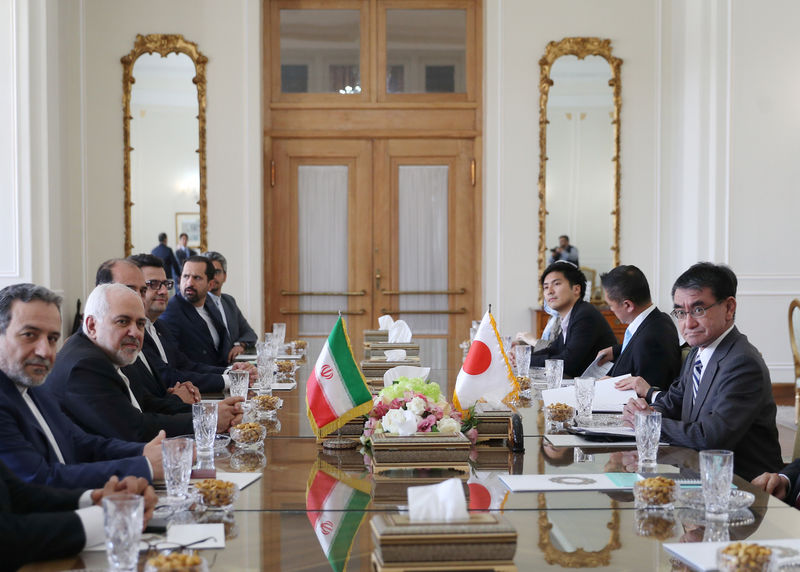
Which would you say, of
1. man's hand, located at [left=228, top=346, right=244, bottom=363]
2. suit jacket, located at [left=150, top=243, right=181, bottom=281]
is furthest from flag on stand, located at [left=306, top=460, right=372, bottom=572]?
suit jacket, located at [left=150, top=243, right=181, bottom=281]

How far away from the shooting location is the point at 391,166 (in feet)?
29.3

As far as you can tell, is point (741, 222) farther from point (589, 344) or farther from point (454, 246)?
point (589, 344)

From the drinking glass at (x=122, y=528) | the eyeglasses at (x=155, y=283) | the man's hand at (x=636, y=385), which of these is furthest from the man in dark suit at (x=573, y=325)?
the drinking glass at (x=122, y=528)

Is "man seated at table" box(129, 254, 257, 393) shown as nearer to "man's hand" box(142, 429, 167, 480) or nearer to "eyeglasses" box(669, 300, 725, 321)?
"man's hand" box(142, 429, 167, 480)

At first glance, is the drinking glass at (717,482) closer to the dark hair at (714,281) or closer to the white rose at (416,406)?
the white rose at (416,406)

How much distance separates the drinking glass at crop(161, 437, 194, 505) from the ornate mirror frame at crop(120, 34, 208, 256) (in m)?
6.62

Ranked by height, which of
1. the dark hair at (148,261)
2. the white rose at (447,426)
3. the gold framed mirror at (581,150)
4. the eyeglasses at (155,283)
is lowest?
the white rose at (447,426)

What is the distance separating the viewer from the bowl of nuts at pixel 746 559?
5.12 feet

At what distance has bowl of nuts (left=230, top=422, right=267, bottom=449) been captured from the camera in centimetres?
282

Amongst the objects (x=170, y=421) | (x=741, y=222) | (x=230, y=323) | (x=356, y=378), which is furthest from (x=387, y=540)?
(x=741, y=222)

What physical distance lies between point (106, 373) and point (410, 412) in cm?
114

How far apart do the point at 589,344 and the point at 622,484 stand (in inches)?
117

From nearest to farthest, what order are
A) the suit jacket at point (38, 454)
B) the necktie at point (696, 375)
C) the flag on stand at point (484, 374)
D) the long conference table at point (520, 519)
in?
the long conference table at point (520, 519), the suit jacket at point (38, 454), the flag on stand at point (484, 374), the necktie at point (696, 375)

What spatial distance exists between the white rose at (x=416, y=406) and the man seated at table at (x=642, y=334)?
188 centimetres
